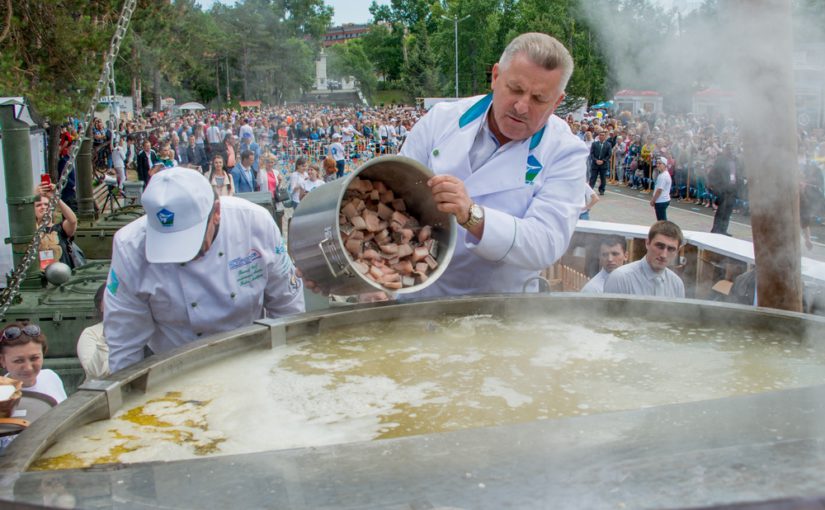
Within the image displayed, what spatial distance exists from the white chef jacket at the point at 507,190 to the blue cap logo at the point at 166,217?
1.01 meters

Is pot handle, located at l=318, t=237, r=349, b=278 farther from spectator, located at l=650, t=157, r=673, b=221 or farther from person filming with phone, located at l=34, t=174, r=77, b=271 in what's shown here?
spectator, located at l=650, t=157, r=673, b=221

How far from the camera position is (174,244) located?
8.64ft

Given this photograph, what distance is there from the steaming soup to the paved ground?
1085 cm

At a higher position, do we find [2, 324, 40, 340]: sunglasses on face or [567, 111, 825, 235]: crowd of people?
[567, 111, 825, 235]: crowd of people

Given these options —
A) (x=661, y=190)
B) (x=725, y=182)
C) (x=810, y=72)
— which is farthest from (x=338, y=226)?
(x=725, y=182)

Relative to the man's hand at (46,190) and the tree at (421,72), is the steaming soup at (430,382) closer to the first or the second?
the man's hand at (46,190)

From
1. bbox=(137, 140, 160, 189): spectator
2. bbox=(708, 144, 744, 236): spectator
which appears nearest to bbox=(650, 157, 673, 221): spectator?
bbox=(708, 144, 744, 236): spectator

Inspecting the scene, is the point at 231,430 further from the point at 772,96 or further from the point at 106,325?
the point at 772,96

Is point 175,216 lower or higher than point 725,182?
higher

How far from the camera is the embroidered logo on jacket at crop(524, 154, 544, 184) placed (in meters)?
2.92

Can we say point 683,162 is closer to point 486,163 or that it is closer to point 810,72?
point 810,72

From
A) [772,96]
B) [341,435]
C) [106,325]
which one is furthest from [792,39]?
[106,325]

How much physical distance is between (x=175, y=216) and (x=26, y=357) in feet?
6.73

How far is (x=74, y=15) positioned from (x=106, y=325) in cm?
1103
